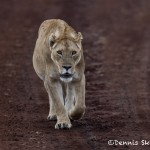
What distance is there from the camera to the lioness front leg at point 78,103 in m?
9.83

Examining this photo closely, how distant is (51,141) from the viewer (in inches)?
356

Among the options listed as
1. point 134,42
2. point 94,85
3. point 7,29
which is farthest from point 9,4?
point 94,85

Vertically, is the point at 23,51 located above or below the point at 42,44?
above

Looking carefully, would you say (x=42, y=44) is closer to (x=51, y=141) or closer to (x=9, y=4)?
(x=51, y=141)

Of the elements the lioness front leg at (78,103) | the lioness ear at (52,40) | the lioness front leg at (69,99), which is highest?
the lioness ear at (52,40)

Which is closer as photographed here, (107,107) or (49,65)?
(49,65)

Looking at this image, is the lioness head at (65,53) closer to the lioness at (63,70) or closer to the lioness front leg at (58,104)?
the lioness at (63,70)

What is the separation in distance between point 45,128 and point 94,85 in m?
3.41

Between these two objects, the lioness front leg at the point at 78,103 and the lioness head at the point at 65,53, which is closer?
the lioness head at the point at 65,53

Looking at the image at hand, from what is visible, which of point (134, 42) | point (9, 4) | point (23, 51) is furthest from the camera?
point (9, 4)

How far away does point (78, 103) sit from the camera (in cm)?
984

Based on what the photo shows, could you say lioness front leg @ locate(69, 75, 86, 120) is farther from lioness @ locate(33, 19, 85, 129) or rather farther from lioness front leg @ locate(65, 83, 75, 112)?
lioness front leg @ locate(65, 83, 75, 112)

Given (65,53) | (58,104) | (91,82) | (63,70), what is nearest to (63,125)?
(58,104)

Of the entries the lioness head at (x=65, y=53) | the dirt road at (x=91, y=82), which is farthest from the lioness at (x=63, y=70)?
the dirt road at (x=91, y=82)
